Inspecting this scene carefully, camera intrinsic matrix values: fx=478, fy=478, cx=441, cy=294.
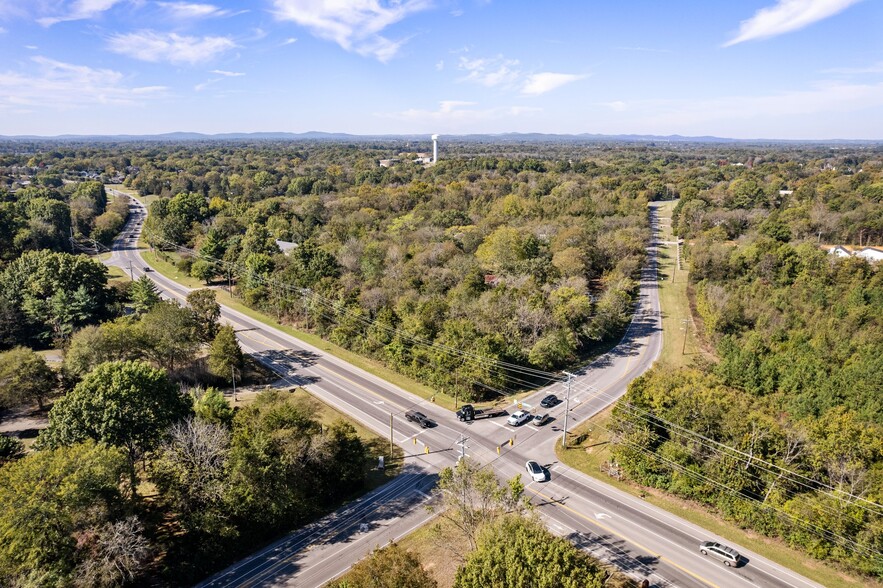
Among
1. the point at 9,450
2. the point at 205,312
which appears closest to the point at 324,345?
the point at 205,312

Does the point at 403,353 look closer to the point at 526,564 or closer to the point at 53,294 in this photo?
the point at 526,564

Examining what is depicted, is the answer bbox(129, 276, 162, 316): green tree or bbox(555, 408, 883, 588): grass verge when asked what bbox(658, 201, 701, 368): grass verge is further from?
bbox(129, 276, 162, 316): green tree

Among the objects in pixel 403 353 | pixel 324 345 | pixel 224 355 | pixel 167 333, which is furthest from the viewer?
pixel 324 345

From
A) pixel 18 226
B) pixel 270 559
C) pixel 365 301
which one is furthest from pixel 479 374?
pixel 18 226

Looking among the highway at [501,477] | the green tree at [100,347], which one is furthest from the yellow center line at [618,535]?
the green tree at [100,347]

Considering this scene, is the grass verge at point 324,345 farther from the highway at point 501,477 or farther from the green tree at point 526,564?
the green tree at point 526,564

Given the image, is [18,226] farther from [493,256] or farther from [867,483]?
[867,483]
